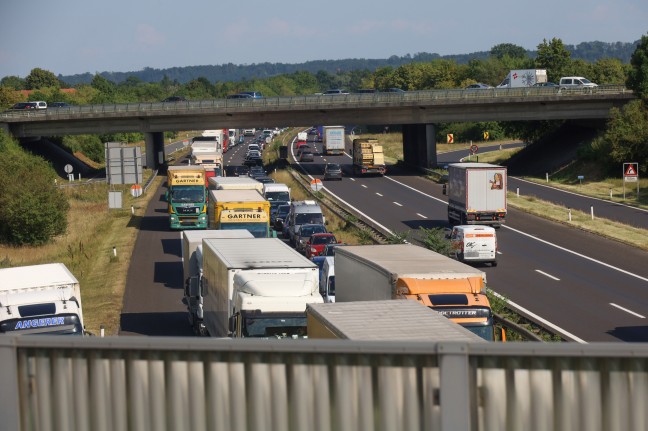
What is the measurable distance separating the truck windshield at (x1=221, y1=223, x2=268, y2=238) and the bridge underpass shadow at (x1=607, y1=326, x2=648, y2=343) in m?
15.7

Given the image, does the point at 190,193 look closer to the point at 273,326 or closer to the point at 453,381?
the point at 273,326

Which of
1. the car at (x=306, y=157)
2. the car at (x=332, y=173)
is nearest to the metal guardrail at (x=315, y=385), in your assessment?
the car at (x=332, y=173)

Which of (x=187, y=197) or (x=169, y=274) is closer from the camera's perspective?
(x=169, y=274)

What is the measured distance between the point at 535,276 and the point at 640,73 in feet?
147

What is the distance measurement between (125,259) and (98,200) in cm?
2845

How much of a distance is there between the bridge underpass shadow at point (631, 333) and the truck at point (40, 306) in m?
15.4

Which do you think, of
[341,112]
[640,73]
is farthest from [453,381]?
[341,112]

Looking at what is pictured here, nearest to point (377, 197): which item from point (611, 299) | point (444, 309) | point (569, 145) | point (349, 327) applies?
point (569, 145)

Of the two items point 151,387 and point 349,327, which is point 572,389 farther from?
point 349,327

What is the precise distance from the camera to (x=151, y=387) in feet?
29.7

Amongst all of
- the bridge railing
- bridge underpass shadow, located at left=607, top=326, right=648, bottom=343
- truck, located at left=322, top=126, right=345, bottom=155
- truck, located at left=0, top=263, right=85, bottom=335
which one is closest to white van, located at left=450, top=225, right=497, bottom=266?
bridge underpass shadow, located at left=607, top=326, right=648, bottom=343

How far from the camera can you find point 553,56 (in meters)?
122

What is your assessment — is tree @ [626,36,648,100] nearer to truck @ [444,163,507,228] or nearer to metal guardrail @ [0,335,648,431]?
truck @ [444,163,507,228]

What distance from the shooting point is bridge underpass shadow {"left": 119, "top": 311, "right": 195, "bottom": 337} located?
102ft
